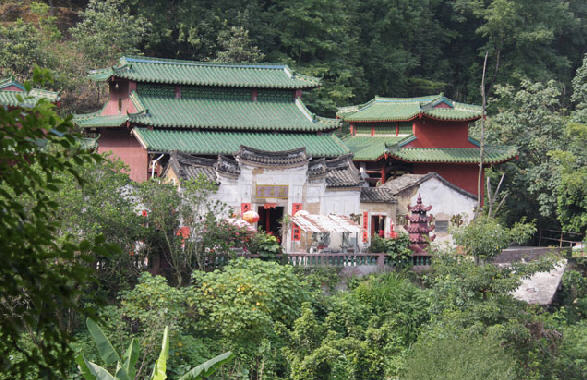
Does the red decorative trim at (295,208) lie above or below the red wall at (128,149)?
below

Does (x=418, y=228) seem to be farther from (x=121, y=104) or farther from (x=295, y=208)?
(x=121, y=104)

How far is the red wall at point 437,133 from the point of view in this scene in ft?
103

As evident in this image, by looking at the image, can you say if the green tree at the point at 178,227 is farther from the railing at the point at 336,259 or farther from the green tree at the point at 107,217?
the railing at the point at 336,259

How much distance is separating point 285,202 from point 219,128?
4.55 metres

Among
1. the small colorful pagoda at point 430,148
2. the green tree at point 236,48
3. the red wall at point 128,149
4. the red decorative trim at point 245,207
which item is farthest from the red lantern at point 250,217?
the green tree at point 236,48

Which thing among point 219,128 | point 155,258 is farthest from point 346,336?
point 219,128

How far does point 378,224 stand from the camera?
Answer: 2553 cm

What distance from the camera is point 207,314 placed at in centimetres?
1698

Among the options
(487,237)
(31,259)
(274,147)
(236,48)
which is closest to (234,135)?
(274,147)

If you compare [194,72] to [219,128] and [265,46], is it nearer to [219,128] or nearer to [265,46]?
[219,128]

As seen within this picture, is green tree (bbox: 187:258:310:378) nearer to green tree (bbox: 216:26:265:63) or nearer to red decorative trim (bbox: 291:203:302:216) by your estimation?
red decorative trim (bbox: 291:203:302:216)

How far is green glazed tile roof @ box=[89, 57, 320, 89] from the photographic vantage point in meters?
27.0

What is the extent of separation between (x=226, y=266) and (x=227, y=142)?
8898mm

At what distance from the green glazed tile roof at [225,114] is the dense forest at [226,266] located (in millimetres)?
5158
